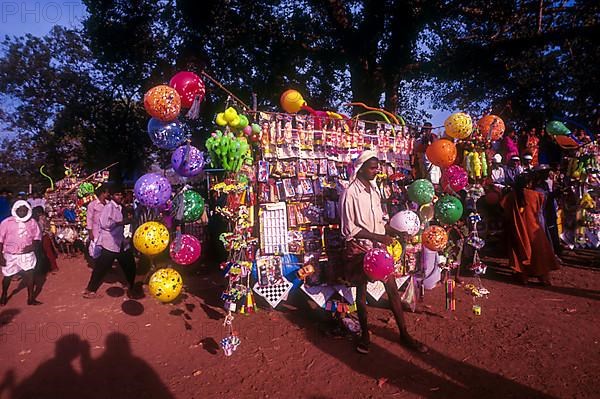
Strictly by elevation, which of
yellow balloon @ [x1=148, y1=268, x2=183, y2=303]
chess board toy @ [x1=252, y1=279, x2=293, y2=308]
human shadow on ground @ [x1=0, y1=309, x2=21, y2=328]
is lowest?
human shadow on ground @ [x1=0, y1=309, x2=21, y2=328]

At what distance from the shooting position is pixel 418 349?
396cm

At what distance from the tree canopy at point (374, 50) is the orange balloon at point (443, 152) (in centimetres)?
496

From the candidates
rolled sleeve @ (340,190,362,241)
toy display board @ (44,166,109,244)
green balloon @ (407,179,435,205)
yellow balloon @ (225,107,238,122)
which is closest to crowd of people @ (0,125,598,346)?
green balloon @ (407,179,435,205)

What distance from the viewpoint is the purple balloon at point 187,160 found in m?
4.75

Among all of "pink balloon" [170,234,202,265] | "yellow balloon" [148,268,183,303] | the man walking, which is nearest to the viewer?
"yellow balloon" [148,268,183,303]

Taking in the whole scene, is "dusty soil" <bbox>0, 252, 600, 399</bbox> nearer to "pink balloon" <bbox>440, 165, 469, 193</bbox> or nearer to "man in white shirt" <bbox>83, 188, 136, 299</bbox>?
"man in white shirt" <bbox>83, 188, 136, 299</bbox>

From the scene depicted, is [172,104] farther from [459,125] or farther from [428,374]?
[428,374]

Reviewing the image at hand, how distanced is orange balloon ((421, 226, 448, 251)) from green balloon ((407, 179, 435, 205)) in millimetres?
411

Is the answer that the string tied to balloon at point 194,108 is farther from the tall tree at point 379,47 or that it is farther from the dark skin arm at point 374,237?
the tall tree at point 379,47

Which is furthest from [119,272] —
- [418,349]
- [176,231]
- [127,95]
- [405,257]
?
[127,95]

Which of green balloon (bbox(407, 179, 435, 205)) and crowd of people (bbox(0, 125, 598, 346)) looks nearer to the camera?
green balloon (bbox(407, 179, 435, 205))

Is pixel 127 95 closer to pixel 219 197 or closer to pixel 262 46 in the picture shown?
pixel 262 46

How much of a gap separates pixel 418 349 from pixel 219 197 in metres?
3.60

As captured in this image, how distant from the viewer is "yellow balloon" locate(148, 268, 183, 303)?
4.36m
